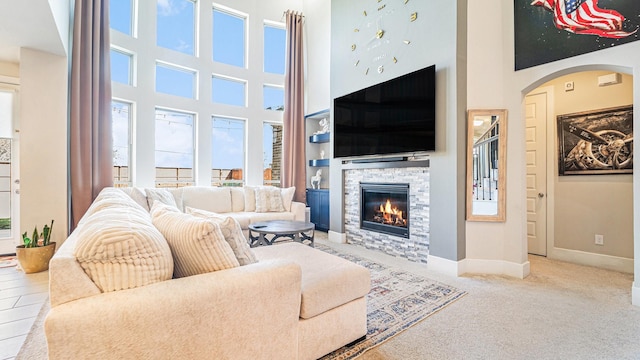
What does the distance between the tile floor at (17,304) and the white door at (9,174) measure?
0.81 m

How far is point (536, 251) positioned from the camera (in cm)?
396

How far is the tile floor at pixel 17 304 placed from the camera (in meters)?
1.87

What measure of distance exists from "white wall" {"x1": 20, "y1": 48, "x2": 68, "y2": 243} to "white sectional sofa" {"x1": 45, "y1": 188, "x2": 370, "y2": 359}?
2.91m

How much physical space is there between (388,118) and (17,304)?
4041 mm

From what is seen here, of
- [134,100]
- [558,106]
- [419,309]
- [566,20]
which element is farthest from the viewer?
[134,100]

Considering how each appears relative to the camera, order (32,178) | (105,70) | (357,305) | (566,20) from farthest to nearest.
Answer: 1. (105,70)
2. (32,178)
3. (566,20)
4. (357,305)

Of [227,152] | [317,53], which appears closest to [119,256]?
[227,152]

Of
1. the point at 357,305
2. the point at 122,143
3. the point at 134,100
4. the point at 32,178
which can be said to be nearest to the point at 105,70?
the point at 134,100

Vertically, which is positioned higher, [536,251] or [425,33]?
[425,33]

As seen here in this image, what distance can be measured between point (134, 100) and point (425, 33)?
13.9 feet

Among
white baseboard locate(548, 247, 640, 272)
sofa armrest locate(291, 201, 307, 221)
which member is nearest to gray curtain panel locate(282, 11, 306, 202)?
sofa armrest locate(291, 201, 307, 221)

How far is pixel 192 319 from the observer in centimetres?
111

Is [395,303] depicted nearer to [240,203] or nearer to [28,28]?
[240,203]

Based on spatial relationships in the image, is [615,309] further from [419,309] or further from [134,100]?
[134,100]
